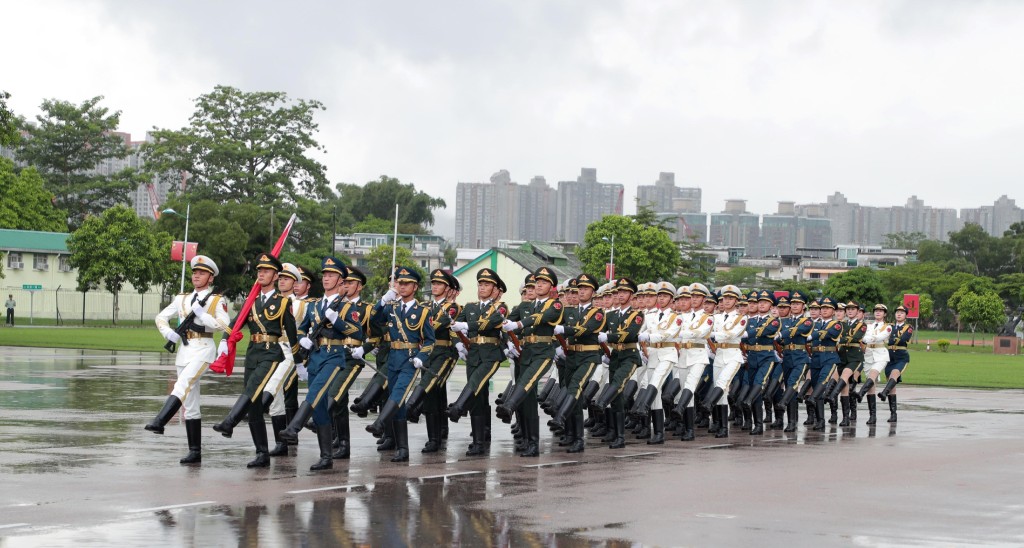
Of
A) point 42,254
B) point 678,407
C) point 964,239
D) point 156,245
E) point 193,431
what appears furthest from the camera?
point 964,239

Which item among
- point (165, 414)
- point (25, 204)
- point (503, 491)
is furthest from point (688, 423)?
point (25, 204)

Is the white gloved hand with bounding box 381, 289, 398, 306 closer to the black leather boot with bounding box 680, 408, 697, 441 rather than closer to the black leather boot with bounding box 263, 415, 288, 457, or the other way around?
the black leather boot with bounding box 263, 415, 288, 457

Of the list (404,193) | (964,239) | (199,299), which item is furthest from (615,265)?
(199,299)

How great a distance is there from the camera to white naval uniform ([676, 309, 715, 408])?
651 inches

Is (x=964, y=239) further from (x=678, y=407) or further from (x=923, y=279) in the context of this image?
(x=678, y=407)

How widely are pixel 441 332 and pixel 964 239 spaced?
377 ft

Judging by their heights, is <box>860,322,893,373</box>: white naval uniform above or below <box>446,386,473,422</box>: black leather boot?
above

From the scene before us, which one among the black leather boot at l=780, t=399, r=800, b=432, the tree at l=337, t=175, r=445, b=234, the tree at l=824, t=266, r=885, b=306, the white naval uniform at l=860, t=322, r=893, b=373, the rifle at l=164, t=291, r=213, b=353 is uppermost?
the tree at l=337, t=175, r=445, b=234

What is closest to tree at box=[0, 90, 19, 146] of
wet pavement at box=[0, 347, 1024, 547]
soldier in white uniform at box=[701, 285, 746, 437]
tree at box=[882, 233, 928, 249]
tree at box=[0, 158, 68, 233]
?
wet pavement at box=[0, 347, 1024, 547]

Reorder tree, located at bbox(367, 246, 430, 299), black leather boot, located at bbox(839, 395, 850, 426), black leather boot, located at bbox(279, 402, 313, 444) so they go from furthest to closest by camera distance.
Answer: tree, located at bbox(367, 246, 430, 299), black leather boot, located at bbox(839, 395, 850, 426), black leather boot, located at bbox(279, 402, 313, 444)

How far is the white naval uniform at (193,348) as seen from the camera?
488 inches

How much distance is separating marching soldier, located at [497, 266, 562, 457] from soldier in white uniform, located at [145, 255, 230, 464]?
120 inches

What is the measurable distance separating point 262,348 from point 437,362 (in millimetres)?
2154

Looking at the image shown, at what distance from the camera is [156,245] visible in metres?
64.8
